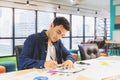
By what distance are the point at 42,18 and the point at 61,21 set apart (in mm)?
6360

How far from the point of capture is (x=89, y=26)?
10.3m

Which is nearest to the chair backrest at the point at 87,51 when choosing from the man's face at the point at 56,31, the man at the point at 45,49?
the man at the point at 45,49

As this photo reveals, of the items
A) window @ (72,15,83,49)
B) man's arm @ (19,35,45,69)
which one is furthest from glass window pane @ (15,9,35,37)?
man's arm @ (19,35,45,69)

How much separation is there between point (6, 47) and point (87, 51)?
5060 millimetres

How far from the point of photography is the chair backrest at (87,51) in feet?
8.66

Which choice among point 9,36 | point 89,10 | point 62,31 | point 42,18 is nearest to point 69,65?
point 62,31

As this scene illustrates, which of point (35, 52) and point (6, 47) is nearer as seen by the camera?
point (35, 52)

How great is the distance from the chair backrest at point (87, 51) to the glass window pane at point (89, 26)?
23.7 ft

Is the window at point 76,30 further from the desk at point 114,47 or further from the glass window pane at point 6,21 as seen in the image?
the glass window pane at point 6,21

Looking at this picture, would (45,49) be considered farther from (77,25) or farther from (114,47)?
(77,25)

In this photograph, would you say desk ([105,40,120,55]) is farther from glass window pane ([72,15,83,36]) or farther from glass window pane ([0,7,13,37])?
glass window pane ([0,7,13,37])

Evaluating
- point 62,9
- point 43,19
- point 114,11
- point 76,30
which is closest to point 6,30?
point 43,19

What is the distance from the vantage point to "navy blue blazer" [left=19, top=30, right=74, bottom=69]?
1.77 metres

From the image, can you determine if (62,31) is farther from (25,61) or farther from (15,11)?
(15,11)
